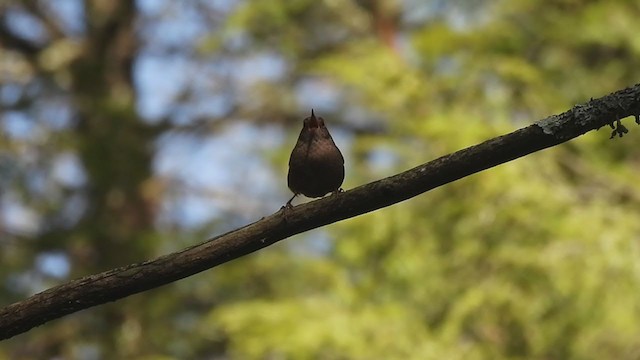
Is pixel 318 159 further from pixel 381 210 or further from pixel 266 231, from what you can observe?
pixel 381 210

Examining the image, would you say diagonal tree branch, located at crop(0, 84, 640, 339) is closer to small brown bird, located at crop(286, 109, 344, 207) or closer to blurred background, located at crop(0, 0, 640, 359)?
small brown bird, located at crop(286, 109, 344, 207)

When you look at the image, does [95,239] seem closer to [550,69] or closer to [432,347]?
[432,347]

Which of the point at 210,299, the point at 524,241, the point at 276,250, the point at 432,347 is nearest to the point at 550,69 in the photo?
the point at 524,241

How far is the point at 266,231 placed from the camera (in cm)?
154

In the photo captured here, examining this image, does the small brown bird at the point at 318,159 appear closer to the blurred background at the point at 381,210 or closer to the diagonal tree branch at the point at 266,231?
the diagonal tree branch at the point at 266,231

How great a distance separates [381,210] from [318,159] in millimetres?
→ 3636

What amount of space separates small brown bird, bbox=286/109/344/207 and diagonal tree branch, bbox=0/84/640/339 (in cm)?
38

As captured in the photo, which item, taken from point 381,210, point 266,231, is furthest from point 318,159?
point 381,210

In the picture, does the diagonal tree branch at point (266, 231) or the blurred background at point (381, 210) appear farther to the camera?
the blurred background at point (381, 210)

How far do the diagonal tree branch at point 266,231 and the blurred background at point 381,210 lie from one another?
3402mm

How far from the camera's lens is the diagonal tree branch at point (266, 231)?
1481mm

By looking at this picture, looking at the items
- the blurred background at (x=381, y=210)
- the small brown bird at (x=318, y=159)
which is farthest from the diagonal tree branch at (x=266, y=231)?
the blurred background at (x=381, y=210)

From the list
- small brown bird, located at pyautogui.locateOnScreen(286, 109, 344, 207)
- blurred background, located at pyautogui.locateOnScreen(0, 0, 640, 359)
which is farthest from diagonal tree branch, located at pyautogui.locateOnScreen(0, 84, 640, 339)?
blurred background, located at pyautogui.locateOnScreen(0, 0, 640, 359)

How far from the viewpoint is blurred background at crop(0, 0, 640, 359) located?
501 centimetres
